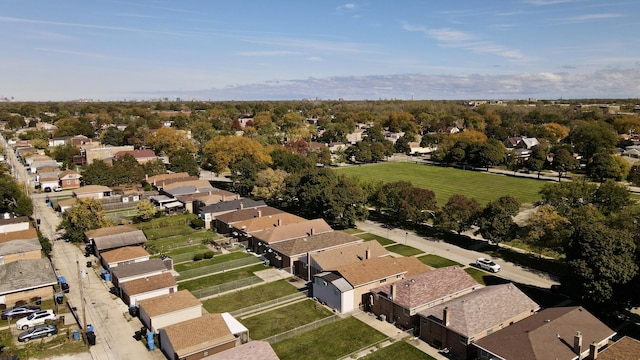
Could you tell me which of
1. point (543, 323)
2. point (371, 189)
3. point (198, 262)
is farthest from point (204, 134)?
point (543, 323)

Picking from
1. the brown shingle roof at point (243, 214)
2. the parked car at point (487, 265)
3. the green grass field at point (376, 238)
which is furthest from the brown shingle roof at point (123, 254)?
the parked car at point (487, 265)

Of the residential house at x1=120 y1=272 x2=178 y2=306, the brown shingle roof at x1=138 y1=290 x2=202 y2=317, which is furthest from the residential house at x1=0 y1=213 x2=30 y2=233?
the brown shingle roof at x1=138 y1=290 x2=202 y2=317

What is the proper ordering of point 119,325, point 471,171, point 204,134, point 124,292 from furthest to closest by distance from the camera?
point 204,134
point 471,171
point 124,292
point 119,325

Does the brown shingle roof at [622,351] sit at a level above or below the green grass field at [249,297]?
above

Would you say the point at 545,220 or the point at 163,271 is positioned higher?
the point at 545,220

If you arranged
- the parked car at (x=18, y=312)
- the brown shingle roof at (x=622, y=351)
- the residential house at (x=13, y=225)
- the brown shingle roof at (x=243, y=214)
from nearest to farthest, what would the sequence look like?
the brown shingle roof at (x=622, y=351) < the parked car at (x=18, y=312) < the residential house at (x=13, y=225) < the brown shingle roof at (x=243, y=214)

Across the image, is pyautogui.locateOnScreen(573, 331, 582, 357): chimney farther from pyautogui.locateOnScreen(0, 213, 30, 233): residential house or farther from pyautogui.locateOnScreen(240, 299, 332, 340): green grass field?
pyautogui.locateOnScreen(0, 213, 30, 233): residential house

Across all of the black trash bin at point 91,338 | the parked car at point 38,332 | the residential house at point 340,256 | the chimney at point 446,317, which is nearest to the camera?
the chimney at point 446,317

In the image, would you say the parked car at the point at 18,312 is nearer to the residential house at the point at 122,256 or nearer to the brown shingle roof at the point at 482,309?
the residential house at the point at 122,256

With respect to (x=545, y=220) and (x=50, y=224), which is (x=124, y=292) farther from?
(x=545, y=220)
